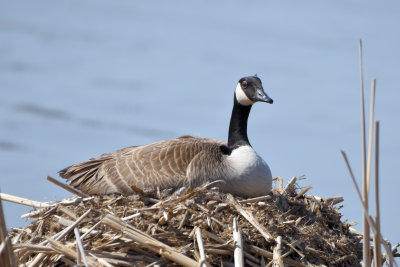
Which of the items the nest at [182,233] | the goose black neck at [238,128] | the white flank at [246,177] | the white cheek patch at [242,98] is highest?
the white cheek patch at [242,98]

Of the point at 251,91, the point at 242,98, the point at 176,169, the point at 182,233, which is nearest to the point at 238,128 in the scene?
the point at 242,98

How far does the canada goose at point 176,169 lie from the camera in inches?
270

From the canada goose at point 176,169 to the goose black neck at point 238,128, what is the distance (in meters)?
0.20

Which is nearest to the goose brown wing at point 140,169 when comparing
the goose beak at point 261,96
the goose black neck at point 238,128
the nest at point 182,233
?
the nest at point 182,233

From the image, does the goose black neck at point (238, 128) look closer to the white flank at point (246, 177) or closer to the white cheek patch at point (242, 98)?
the white cheek patch at point (242, 98)

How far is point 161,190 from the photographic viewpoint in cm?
675

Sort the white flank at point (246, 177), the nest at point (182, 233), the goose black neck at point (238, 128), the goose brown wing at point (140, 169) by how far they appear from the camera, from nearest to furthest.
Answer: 1. the nest at point (182, 233)
2. the goose brown wing at point (140, 169)
3. the white flank at point (246, 177)
4. the goose black neck at point (238, 128)

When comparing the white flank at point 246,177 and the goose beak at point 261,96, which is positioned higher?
the goose beak at point 261,96

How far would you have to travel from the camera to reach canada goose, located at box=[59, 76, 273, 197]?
6.85m

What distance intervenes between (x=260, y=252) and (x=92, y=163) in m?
2.51

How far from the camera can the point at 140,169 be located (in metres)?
6.97

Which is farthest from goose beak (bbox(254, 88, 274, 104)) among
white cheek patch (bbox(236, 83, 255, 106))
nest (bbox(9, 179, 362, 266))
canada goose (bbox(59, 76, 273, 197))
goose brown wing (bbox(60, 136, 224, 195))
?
nest (bbox(9, 179, 362, 266))

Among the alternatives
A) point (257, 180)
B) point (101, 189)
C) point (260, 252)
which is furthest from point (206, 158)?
point (260, 252)

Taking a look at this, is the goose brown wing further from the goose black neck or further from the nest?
the goose black neck
